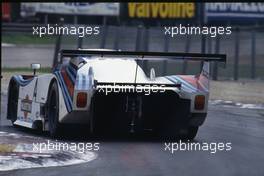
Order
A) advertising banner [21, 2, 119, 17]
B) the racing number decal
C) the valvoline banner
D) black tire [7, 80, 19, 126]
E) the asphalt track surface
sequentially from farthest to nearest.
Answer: the valvoline banner < advertising banner [21, 2, 119, 17] < black tire [7, 80, 19, 126] < the racing number decal < the asphalt track surface

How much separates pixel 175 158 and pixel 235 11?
99.2 feet

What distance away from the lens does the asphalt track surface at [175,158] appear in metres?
9.54

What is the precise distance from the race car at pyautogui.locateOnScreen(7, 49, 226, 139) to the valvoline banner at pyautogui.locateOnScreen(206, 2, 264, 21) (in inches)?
1069

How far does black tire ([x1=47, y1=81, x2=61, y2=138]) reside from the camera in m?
12.4

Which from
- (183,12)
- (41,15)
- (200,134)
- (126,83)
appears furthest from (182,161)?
(41,15)

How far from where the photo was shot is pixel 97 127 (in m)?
12.6

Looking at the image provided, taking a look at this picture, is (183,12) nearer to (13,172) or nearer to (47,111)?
(47,111)

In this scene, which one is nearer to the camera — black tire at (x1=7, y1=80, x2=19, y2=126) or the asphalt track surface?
the asphalt track surface

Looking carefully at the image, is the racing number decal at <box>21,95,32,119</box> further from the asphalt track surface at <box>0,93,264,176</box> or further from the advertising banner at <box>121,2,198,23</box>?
the advertising banner at <box>121,2,198,23</box>

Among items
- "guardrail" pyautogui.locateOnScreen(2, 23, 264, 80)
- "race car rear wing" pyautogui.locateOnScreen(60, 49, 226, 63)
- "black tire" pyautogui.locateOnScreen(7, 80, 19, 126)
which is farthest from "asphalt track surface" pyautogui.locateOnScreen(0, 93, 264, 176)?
"guardrail" pyautogui.locateOnScreen(2, 23, 264, 80)

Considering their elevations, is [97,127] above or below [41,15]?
below

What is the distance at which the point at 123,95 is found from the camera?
12023 mm

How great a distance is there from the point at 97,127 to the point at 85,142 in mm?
496

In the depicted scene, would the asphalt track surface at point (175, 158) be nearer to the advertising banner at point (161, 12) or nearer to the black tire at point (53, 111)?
the black tire at point (53, 111)
